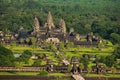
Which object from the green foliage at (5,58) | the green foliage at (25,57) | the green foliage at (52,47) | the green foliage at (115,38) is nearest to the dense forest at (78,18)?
the green foliage at (115,38)

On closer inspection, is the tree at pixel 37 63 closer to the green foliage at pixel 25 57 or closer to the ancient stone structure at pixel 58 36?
the green foliage at pixel 25 57

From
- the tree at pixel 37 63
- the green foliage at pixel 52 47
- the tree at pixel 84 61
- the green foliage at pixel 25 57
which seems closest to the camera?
the tree at pixel 37 63

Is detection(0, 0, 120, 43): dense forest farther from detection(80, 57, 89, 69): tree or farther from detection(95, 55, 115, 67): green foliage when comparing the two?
detection(80, 57, 89, 69): tree

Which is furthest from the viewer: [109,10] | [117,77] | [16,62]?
[109,10]

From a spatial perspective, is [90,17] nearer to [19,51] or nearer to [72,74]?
[19,51]

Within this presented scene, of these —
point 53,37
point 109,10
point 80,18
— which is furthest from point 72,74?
point 109,10

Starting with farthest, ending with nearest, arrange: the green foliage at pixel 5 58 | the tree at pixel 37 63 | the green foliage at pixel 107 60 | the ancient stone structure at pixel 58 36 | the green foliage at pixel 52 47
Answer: the ancient stone structure at pixel 58 36 < the green foliage at pixel 52 47 < the green foliage at pixel 107 60 < the tree at pixel 37 63 < the green foliage at pixel 5 58

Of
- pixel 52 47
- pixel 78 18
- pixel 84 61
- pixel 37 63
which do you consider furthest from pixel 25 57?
pixel 78 18

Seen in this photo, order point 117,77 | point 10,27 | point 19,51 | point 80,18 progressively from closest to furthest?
point 117,77 < point 19,51 < point 10,27 < point 80,18

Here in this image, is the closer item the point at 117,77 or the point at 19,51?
the point at 117,77

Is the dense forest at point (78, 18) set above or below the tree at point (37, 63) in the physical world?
above

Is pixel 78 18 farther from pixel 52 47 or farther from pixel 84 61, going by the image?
pixel 84 61
